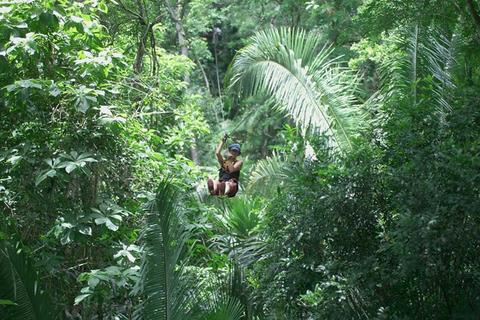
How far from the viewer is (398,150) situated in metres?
5.47

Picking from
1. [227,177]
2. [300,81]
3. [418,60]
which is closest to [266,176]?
[300,81]

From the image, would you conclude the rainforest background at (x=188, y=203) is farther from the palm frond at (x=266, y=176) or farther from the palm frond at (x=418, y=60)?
the palm frond at (x=266, y=176)

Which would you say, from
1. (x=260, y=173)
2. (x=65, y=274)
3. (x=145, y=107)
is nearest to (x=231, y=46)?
(x=260, y=173)

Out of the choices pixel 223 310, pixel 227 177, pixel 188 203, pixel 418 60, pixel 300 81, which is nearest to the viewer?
pixel 223 310

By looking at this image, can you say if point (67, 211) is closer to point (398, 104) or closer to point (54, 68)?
point (54, 68)

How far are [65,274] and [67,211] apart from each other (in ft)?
2.39

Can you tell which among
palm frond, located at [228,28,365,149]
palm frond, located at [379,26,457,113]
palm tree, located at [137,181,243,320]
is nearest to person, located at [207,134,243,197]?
palm frond, located at [228,28,365,149]

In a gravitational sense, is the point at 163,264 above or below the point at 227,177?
above

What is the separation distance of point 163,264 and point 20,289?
3.35 feet

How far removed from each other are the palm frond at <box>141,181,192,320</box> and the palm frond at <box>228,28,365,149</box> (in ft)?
13.3

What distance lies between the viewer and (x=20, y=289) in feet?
15.4

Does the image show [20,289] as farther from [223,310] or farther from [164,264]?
[223,310]

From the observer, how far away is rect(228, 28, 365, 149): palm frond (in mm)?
9109

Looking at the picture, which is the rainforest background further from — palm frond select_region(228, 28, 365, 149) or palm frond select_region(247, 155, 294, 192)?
palm frond select_region(247, 155, 294, 192)
